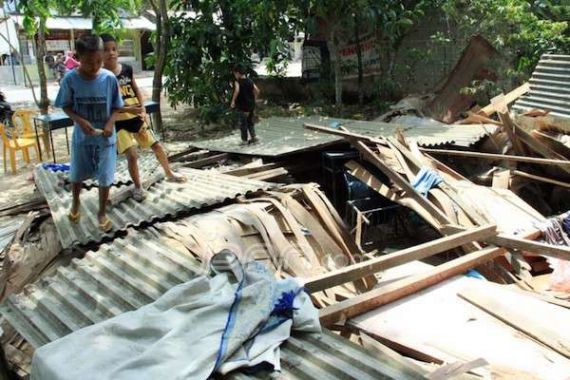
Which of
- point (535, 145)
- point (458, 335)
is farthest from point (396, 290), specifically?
point (535, 145)

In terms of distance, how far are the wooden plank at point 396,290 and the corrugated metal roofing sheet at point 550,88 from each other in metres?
4.27

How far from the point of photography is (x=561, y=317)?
11.2ft

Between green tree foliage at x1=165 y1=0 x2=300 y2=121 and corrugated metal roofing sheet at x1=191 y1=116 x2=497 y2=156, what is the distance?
121 inches

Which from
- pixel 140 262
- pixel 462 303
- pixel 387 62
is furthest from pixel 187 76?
Result: pixel 462 303

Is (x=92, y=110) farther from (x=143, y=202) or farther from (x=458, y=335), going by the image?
(x=458, y=335)

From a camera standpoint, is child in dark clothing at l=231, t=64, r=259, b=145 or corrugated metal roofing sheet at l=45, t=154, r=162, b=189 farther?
child in dark clothing at l=231, t=64, r=259, b=145

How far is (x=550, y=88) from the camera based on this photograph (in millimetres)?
8078

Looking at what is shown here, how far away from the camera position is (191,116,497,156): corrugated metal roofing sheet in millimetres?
7336

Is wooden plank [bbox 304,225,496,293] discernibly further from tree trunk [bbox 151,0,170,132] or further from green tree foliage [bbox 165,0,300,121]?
tree trunk [bbox 151,0,170,132]

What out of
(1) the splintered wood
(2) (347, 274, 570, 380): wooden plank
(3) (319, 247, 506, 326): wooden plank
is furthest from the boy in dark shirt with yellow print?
(2) (347, 274, 570, 380): wooden plank

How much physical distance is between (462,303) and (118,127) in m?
3.39

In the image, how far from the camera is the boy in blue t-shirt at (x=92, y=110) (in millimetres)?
4148

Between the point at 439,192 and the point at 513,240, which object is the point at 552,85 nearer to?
the point at 439,192

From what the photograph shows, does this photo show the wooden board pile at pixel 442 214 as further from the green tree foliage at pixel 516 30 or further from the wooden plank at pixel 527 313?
the green tree foliage at pixel 516 30
